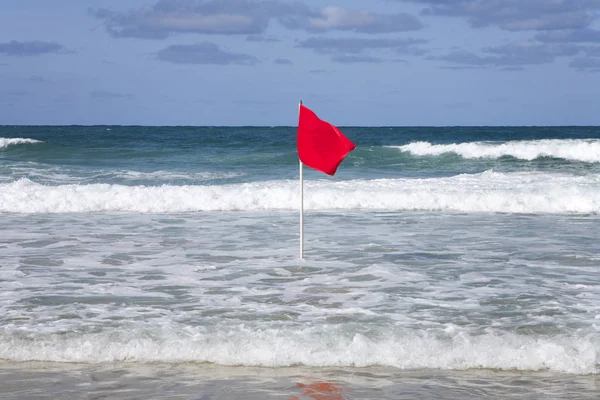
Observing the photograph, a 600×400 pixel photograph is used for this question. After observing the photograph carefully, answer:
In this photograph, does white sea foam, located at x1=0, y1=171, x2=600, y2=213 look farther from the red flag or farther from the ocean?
the red flag

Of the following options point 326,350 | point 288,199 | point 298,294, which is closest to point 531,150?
point 288,199

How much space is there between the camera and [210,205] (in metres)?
16.4

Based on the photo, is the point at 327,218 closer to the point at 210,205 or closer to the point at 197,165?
the point at 210,205

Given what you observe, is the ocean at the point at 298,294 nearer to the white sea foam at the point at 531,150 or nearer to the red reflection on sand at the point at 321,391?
the red reflection on sand at the point at 321,391

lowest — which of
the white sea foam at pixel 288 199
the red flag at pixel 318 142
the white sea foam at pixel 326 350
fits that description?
the white sea foam at pixel 326 350

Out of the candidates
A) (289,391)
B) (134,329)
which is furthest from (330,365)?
(134,329)

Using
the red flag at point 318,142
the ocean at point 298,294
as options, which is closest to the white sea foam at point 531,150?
the ocean at point 298,294

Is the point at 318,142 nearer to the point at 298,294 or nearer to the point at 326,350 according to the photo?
the point at 298,294

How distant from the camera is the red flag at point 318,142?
856 centimetres

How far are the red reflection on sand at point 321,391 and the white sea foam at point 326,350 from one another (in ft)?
1.60

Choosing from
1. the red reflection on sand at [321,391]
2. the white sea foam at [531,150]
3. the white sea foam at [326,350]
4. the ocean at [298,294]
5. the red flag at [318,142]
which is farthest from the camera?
the white sea foam at [531,150]

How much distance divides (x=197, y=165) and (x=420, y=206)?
649 inches

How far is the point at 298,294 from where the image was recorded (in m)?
7.61

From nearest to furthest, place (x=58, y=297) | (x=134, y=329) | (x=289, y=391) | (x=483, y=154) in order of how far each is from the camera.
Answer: (x=289, y=391), (x=134, y=329), (x=58, y=297), (x=483, y=154)
